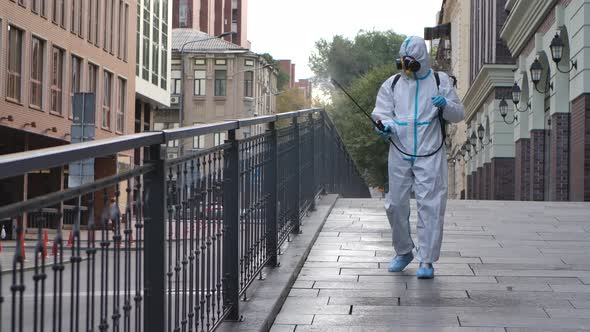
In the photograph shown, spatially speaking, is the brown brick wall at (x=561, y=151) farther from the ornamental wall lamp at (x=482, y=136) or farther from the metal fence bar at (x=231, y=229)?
the metal fence bar at (x=231, y=229)

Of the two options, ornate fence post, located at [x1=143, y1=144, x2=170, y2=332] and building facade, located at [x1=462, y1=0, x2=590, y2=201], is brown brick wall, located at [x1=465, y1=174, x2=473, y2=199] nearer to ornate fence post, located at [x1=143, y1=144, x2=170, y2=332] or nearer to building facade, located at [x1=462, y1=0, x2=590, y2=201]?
building facade, located at [x1=462, y1=0, x2=590, y2=201]

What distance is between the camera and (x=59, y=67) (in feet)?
125

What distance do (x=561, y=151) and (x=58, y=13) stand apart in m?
19.9

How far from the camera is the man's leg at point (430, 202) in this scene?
8.19 meters

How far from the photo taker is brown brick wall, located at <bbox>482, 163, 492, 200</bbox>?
39344mm

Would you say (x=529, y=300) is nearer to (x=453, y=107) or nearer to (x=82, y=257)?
(x=453, y=107)

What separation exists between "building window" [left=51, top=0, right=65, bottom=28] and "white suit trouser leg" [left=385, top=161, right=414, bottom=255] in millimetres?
30302

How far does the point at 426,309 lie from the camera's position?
7090 mm

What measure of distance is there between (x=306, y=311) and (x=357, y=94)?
59.5m

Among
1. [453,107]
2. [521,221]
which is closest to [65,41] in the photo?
[521,221]

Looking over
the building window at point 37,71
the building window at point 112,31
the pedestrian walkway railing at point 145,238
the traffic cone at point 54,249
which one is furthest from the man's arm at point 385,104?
the building window at point 112,31

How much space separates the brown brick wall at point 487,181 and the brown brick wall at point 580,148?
1628cm

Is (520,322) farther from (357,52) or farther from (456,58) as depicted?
(357,52)

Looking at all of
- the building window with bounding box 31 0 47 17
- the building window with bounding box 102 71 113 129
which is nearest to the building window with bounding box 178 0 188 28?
the building window with bounding box 102 71 113 129
